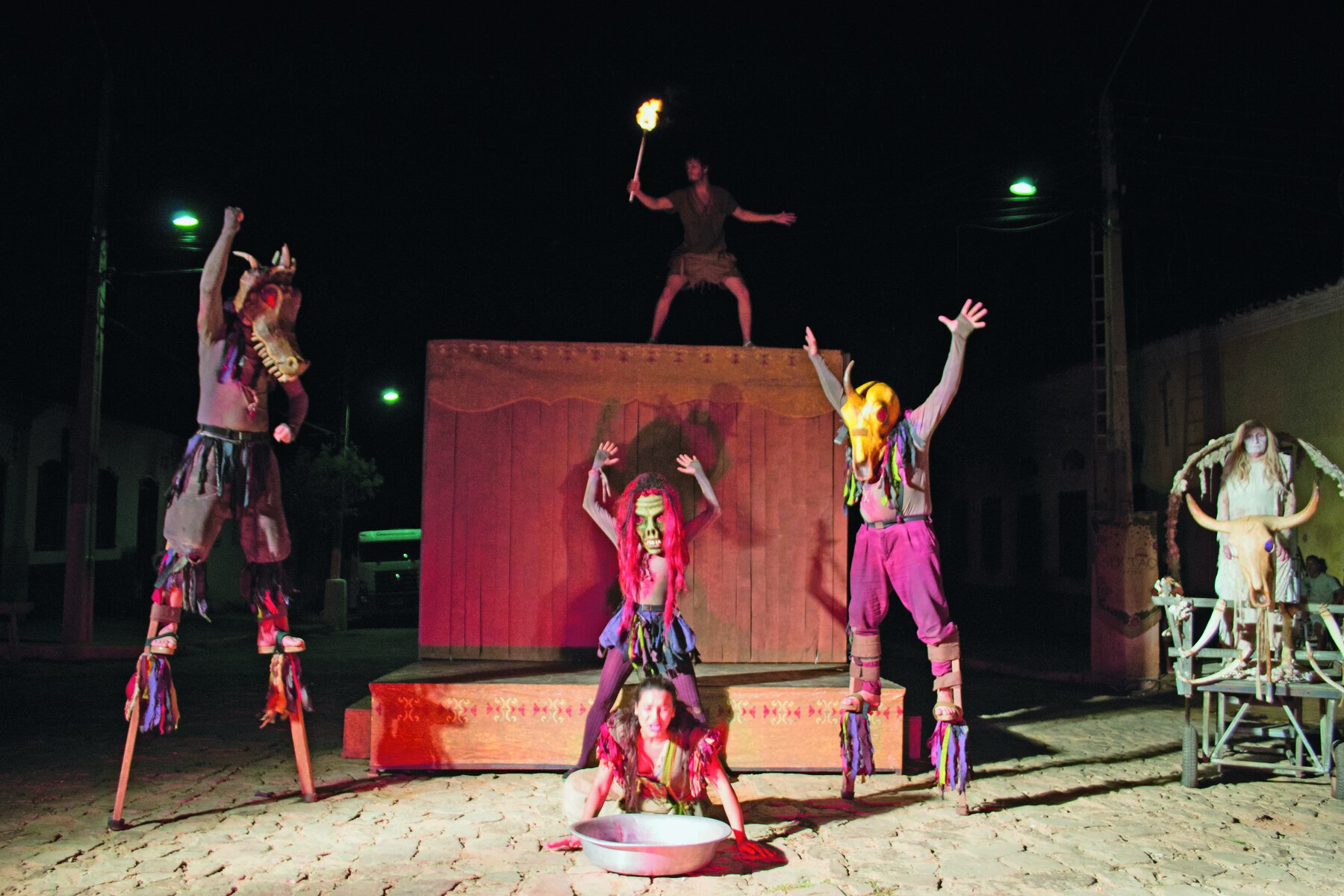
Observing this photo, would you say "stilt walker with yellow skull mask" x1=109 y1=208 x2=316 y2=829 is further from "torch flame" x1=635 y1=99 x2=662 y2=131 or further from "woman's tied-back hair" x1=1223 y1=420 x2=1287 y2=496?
"woman's tied-back hair" x1=1223 y1=420 x2=1287 y2=496

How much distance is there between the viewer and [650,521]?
576 cm

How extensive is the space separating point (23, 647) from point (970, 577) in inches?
588

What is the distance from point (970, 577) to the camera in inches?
749

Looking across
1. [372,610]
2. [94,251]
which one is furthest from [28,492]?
[372,610]

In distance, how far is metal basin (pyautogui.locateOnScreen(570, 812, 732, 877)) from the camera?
4039mm

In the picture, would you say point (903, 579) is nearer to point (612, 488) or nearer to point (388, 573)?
point (612, 488)

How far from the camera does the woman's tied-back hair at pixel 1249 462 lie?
6332 mm

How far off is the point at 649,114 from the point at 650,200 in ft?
2.53

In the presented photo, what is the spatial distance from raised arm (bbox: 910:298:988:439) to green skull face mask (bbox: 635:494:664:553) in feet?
4.92

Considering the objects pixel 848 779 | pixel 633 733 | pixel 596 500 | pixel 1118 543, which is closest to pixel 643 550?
pixel 596 500

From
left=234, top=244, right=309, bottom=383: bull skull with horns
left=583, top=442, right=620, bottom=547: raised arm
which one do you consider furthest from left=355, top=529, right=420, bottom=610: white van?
left=234, top=244, right=309, bottom=383: bull skull with horns

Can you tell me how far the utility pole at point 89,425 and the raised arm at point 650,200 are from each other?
777 cm

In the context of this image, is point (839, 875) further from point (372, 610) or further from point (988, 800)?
point (372, 610)

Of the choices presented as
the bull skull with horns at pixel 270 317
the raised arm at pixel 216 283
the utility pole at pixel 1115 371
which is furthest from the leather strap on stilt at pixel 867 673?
the utility pole at pixel 1115 371
